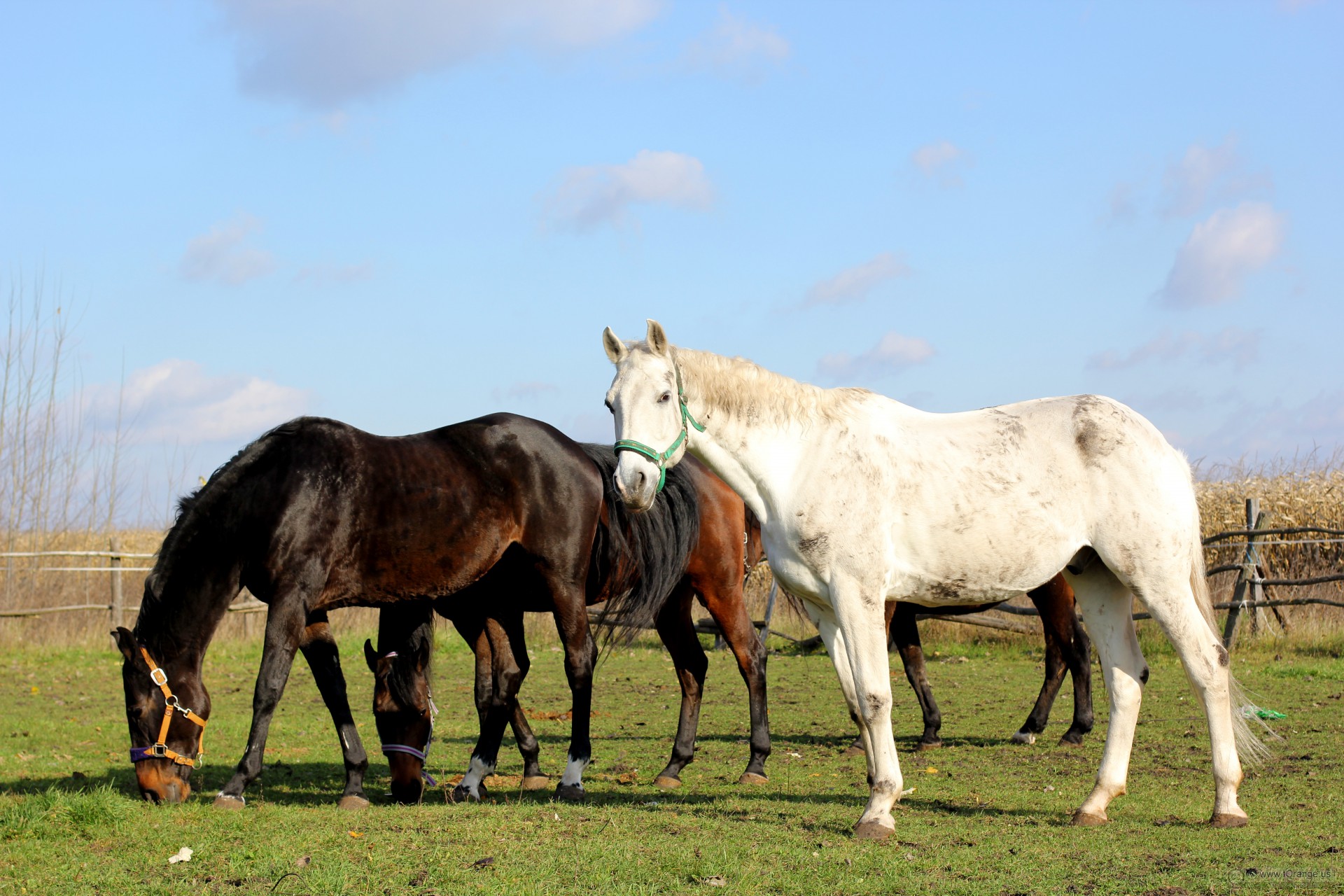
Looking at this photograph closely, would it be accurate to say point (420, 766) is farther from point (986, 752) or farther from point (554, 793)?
point (986, 752)

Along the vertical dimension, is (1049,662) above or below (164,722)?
above

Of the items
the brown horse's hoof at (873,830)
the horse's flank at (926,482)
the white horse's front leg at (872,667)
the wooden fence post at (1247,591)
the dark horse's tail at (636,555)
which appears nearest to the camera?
the brown horse's hoof at (873,830)

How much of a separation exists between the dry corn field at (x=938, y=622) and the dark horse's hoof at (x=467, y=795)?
9357mm

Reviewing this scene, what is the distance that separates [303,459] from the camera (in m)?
6.42

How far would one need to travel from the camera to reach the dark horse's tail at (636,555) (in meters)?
7.39

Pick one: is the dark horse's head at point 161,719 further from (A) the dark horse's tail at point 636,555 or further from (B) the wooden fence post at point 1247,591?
(B) the wooden fence post at point 1247,591

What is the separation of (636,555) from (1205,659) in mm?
3474

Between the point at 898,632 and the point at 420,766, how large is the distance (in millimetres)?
4044

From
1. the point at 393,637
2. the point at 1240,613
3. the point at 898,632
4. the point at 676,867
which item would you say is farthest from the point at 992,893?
the point at 1240,613

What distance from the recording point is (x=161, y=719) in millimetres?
6250

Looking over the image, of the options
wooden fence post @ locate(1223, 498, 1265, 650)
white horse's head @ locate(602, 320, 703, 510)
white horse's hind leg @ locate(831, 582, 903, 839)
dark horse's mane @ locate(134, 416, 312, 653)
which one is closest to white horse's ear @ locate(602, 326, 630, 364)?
white horse's head @ locate(602, 320, 703, 510)

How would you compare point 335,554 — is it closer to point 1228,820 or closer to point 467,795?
point 467,795

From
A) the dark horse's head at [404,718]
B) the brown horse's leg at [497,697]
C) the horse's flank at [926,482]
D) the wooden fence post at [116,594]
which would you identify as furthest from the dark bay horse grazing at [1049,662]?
the wooden fence post at [116,594]

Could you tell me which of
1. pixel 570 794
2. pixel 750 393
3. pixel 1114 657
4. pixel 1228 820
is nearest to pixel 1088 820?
pixel 1228 820
